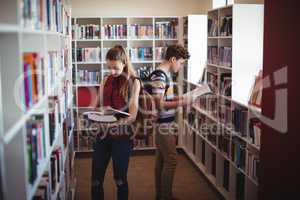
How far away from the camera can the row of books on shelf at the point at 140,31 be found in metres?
6.15

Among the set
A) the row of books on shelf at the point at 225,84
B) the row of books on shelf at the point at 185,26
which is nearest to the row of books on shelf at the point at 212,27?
the row of books on shelf at the point at 225,84

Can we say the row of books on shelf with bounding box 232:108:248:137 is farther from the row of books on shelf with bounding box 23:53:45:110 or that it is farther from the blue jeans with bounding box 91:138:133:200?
the row of books on shelf with bounding box 23:53:45:110

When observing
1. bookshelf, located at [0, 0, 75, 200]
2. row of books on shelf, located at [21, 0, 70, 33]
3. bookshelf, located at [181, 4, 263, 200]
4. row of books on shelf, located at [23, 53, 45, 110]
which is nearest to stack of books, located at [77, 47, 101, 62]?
bookshelf, located at [181, 4, 263, 200]

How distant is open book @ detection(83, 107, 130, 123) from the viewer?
3131mm

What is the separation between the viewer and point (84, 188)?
15.5ft

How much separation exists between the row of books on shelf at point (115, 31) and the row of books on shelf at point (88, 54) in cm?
27

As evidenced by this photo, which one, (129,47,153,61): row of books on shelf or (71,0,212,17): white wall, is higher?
(71,0,212,17): white wall

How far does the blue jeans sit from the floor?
121 centimetres

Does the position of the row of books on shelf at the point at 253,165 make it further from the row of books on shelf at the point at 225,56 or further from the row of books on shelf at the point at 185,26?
the row of books on shelf at the point at 185,26

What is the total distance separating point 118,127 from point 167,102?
70 centimetres

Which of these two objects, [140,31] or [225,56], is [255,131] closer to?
[225,56]

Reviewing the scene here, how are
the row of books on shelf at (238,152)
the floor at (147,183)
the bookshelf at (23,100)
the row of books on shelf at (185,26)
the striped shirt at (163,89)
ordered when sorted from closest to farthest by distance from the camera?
1. the bookshelf at (23,100)
2. the striped shirt at (163,89)
3. the row of books on shelf at (238,152)
4. the floor at (147,183)
5. the row of books on shelf at (185,26)

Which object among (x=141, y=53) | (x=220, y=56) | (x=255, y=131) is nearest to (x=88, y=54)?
(x=141, y=53)

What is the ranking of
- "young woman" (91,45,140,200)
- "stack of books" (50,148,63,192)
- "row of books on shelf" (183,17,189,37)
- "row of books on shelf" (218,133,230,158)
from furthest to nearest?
"row of books on shelf" (183,17,189,37) → "row of books on shelf" (218,133,230,158) → "young woman" (91,45,140,200) → "stack of books" (50,148,63,192)
